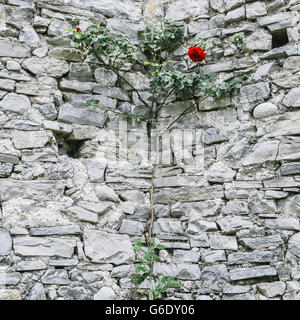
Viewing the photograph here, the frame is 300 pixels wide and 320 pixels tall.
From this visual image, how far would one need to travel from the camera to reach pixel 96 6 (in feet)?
10.3

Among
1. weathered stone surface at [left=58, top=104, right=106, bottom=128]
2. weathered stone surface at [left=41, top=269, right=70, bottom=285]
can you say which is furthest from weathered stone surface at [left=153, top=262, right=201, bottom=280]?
weathered stone surface at [left=58, top=104, right=106, bottom=128]

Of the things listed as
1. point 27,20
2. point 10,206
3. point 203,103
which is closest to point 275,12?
point 203,103

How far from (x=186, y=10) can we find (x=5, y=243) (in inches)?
88.8

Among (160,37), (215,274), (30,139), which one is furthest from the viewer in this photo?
Answer: (160,37)

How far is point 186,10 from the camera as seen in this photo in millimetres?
3209

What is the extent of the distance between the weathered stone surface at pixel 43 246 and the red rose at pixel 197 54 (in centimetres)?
153

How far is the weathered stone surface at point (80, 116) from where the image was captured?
2.76 m

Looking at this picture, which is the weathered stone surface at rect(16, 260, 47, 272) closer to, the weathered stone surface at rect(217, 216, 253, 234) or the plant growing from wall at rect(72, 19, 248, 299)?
the plant growing from wall at rect(72, 19, 248, 299)

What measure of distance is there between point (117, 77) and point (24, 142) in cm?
90

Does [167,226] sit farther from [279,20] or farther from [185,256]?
[279,20]

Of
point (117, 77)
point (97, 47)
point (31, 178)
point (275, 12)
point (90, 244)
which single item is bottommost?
point (90, 244)

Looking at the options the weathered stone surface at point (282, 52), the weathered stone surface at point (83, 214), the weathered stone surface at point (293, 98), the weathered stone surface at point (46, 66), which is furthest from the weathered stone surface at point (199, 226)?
the weathered stone surface at point (46, 66)

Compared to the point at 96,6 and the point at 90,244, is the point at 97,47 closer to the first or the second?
the point at 96,6

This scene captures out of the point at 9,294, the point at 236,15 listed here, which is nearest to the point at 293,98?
the point at 236,15
